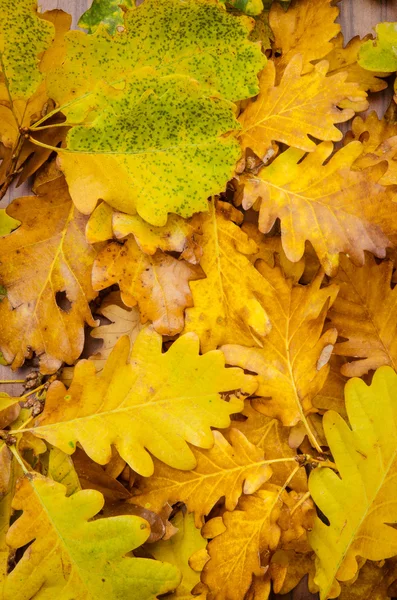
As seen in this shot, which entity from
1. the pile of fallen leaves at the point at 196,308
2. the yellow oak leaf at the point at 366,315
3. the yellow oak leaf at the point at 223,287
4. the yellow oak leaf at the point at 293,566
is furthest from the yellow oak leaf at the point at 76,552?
the yellow oak leaf at the point at 366,315

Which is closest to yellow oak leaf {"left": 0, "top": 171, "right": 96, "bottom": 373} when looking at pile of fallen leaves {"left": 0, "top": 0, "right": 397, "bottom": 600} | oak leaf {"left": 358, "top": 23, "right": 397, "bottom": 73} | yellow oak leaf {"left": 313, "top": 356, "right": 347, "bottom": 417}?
pile of fallen leaves {"left": 0, "top": 0, "right": 397, "bottom": 600}

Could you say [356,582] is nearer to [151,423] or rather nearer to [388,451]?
[388,451]

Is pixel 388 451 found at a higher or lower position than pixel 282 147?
lower

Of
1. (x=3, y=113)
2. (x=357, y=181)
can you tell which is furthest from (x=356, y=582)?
(x=3, y=113)

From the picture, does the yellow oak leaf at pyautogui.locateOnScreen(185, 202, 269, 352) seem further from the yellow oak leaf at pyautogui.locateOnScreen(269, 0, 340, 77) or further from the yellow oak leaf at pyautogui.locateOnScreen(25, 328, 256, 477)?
the yellow oak leaf at pyautogui.locateOnScreen(269, 0, 340, 77)

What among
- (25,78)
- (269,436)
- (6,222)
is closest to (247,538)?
(269,436)

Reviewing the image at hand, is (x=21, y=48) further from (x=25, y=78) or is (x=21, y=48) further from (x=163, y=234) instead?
(x=163, y=234)

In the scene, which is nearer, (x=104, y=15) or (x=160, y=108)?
(x=160, y=108)
